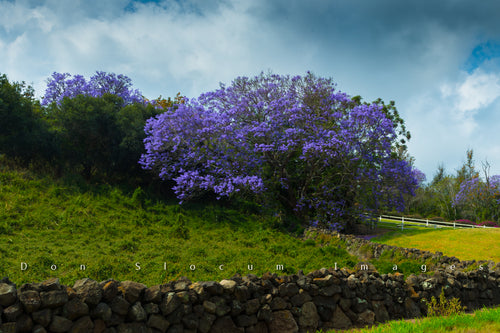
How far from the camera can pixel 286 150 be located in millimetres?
17109

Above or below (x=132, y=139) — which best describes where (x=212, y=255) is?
below

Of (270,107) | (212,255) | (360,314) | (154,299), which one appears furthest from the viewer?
(270,107)

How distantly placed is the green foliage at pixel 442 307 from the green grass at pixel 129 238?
313cm

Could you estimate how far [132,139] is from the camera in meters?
17.4

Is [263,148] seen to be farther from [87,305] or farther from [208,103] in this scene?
[87,305]

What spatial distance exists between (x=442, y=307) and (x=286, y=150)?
417 inches

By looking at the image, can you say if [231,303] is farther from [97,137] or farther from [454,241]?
[97,137]

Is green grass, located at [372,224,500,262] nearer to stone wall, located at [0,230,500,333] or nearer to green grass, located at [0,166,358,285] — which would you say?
green grass, located at [0,166,358,285]

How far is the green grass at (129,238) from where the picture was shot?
8500 mm

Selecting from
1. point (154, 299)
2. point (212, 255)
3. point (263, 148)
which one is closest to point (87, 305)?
point (154, 299)

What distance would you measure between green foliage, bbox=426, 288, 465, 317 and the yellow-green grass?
667cm

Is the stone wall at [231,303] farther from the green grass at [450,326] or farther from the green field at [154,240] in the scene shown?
the green field at [154,240]

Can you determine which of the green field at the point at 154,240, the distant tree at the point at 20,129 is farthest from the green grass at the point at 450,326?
the distant tree at the point at 20,129

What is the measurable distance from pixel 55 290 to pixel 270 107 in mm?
14064
